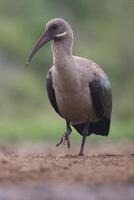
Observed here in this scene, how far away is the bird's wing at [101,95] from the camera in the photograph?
13998 mm

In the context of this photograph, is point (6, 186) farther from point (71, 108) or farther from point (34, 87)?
point (34, 87)

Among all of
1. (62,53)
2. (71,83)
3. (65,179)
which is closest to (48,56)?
(62,53)

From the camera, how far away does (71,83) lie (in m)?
13.6

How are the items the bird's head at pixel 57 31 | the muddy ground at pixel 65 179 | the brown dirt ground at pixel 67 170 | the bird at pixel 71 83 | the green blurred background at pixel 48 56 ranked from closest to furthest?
1. the muddy ground at pixel 65 179
2. the brown dirt ground at pixel 67 170
3. the bird at pixel 71 83
4. the bird's head at pixel 57 31
5. the green blurred background at pixel 48 56

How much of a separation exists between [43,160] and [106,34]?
28953mm

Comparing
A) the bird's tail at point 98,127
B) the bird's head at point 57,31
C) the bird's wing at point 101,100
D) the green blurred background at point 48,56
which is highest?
the bird's head at point 57,31

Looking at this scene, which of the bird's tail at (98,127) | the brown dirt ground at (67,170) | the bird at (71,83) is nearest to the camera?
the brown dirt ground at (67,170)

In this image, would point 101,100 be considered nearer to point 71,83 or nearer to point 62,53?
point 71,83

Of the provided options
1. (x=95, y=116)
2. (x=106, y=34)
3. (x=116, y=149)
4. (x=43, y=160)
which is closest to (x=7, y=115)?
(x=116, y=149)

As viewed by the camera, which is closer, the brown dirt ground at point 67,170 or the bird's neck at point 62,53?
the brown dirt ground at point 67,170

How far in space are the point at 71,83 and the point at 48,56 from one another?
22.4 metres

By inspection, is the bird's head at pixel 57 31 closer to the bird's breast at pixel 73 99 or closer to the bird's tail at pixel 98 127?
the bird's breast at pixel 73 99

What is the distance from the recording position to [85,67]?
13805 millimetres

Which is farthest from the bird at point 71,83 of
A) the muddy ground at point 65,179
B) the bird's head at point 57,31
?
the muddy ground at point 65,179
